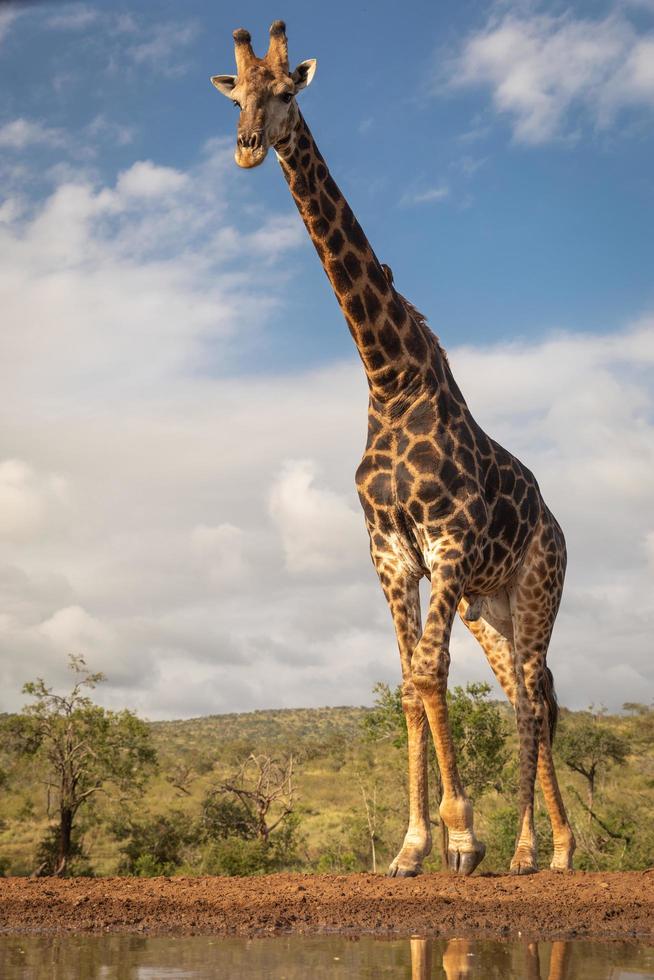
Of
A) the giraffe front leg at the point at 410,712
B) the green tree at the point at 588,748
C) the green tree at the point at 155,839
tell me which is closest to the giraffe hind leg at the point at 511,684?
the giraffe front leg at the point at 410,712

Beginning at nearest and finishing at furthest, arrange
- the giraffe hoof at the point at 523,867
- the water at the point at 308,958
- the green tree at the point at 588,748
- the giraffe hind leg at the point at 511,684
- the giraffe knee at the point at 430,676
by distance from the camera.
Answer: the water at the point at 308,958, the giraffe knee at the point at 430,676, the giraffe hoof at the point at 523,867, the giraffe hind leg at the point at 511,684, the green tree at the point at 588,748

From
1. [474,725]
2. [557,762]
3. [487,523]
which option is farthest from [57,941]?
[557,762]

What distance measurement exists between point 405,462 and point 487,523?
37.1 inches

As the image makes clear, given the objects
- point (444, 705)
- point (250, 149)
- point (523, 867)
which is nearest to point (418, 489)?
point (444, 705)

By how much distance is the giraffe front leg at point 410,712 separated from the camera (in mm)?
8711

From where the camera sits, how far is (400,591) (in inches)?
372

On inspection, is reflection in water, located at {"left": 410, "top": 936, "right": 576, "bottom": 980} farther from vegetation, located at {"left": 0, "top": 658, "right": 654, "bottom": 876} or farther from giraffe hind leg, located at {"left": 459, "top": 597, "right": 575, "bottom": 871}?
vegetation, located at {"left": 0, "top": 658, "right": 654, "bottom": 876}

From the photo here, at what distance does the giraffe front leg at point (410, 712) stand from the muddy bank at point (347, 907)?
42 cm

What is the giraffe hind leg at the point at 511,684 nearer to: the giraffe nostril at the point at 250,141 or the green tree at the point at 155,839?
the giraffe nostril at the point at 250,141

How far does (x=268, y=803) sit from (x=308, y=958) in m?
23.8

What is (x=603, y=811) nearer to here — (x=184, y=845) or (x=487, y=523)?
(x=184, y=845)

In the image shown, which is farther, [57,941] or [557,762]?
[557,762]

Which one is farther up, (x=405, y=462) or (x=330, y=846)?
(x=405, y=462)

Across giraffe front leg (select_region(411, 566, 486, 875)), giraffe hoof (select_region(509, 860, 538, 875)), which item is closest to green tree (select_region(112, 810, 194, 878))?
giraffe hoof (select_region(509, 860, 538, 875))
